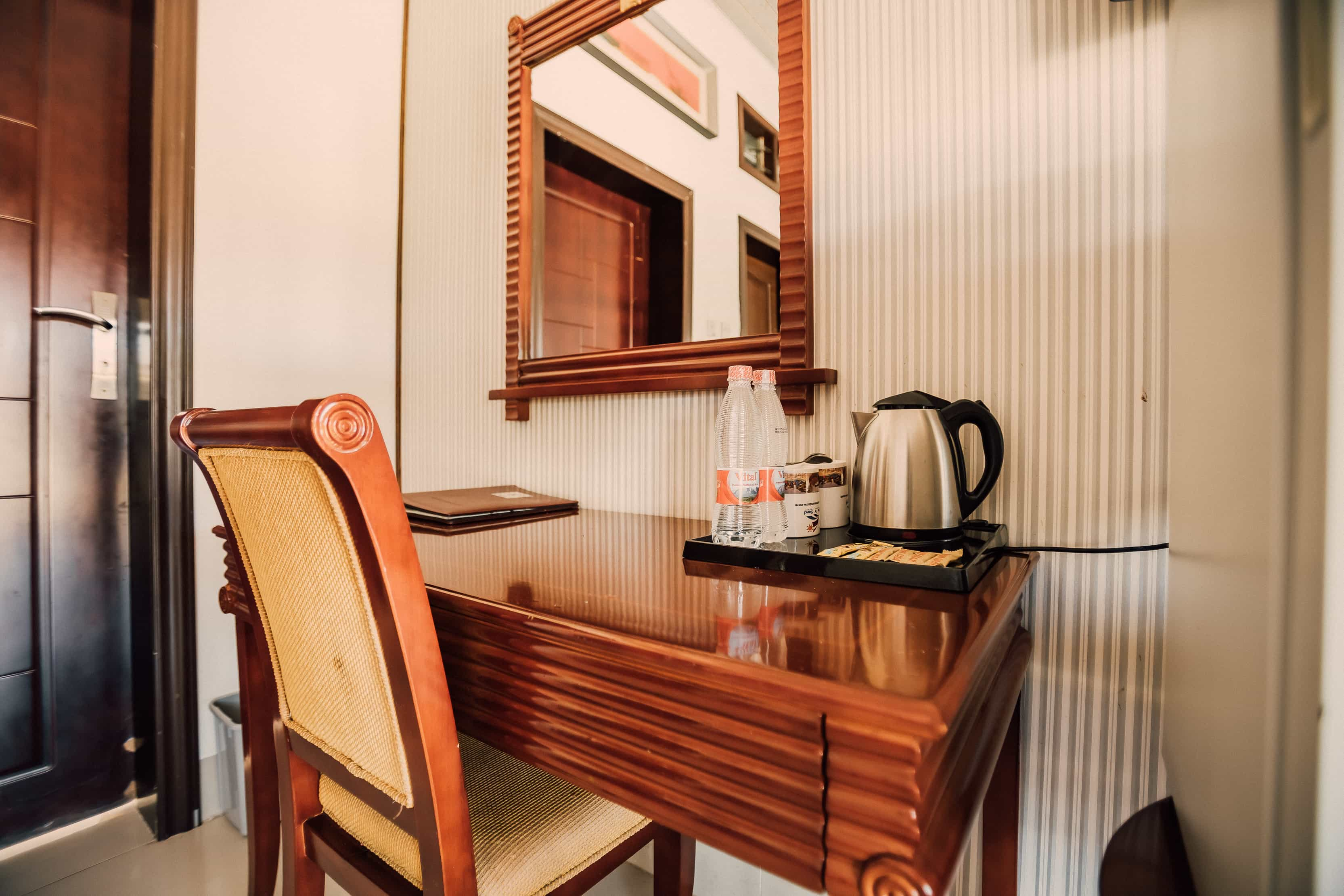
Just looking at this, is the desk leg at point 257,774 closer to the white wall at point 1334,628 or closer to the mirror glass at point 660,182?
the mirror glass at point 660,182

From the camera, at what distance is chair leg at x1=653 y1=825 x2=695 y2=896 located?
107cm

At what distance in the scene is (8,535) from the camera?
4.53 feet

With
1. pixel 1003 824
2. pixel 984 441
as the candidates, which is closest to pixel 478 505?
pixel 984 441

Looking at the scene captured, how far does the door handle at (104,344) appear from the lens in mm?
1468

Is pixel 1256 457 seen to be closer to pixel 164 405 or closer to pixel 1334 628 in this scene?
pixel 1334 628

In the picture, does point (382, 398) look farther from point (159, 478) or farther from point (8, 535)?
point (8, 535)

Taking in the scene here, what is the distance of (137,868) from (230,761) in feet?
0.83

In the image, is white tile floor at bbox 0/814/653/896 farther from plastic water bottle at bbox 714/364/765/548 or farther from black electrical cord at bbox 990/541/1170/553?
black electrical cord at bbox 990/541/1170/553

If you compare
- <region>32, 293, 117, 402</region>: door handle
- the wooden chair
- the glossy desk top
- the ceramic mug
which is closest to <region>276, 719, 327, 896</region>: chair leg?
the wooden chair

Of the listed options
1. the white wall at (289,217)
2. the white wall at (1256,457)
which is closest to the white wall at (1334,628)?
the white wall at (1256,457)

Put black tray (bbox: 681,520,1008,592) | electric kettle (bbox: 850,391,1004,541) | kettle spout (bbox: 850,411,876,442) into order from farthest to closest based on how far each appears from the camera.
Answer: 1. kettle spout (bbox: 850,411,876,442)
2. electric kettle (bbox: 850,391,1004,541)
3. black tray (bbox: 681,520,1008,592)

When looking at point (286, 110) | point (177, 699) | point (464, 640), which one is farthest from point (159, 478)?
point (464, 640)

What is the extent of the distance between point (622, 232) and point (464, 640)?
3.31ft

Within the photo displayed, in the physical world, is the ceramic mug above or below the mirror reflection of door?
below
